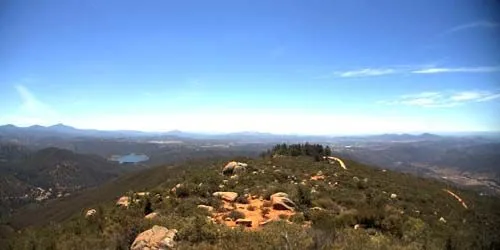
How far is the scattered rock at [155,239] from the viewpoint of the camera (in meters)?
9.53

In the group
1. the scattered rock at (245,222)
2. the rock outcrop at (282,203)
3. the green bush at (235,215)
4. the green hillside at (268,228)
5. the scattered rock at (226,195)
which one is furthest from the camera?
the scattered rock at (226,195)

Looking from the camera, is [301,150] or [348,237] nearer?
[348,237]

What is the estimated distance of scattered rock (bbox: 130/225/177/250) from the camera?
31.3 ft

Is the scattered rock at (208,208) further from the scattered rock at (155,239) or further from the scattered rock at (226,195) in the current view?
the scattered rock at (155,239)

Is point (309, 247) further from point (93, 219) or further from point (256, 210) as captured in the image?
point (93, 219)

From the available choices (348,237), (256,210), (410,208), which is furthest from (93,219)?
(410,208)

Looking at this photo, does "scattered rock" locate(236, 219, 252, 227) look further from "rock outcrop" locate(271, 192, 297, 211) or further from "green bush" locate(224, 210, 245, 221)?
"rock outcrop" locate(271, 192, 297, 211)

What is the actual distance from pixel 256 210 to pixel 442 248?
728 centimetres

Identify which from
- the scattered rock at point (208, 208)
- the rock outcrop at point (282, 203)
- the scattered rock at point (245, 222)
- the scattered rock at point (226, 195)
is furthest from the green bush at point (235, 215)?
the scattered rock at point (226, 195)

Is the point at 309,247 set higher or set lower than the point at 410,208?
higher

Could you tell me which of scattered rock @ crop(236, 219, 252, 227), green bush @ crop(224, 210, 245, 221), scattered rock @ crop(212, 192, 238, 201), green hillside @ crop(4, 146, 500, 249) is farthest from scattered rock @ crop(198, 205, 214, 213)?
scattered rock @ crop(236, 219, 252, 227)

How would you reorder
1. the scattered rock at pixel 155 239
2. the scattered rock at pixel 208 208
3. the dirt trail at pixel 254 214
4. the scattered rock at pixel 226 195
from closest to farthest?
the scattered rock at pixel 155 239
the dirt trail at pixel 254 214
the scattered rock at pixel 208 208
the scattered rock at pixel 226 195

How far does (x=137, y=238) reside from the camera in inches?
397

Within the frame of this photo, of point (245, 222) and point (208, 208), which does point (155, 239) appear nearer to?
point (245, 222)
